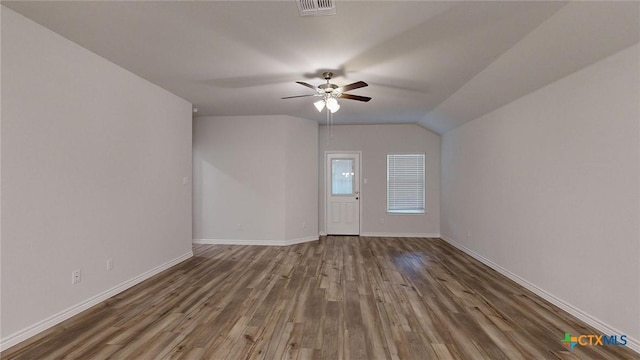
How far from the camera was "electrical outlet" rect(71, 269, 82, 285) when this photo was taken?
2738mm

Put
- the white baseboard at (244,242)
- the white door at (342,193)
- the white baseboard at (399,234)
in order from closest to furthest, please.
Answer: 1. the white baseboard at (244,242)
2. the white baseboard at (399,234)
3. the white door at (342,193)

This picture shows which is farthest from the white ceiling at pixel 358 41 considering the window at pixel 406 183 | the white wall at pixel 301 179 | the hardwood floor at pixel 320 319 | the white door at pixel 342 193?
the white door at pixel 342 193

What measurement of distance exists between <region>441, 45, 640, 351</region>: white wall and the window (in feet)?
7.54

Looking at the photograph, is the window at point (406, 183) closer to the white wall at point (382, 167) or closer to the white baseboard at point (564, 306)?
the white wall at point (382, 167)

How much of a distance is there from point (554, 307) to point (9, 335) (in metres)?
4.92

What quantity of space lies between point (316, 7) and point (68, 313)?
3.53 metres

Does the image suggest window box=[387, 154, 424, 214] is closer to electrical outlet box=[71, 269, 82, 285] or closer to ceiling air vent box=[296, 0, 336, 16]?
ceiling air vent box=[296, 0, 336, 16]

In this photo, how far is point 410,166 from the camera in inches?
267

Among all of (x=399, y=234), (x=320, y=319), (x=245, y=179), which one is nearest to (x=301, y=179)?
(x=245, y=179)

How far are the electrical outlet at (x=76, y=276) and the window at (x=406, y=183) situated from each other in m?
5.66

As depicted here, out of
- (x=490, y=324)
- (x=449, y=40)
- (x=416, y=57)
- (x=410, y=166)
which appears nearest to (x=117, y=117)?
(x=416, y=57)

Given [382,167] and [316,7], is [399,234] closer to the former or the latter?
[382,167]

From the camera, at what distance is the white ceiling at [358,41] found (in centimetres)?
215

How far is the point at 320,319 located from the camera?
2.72 m
